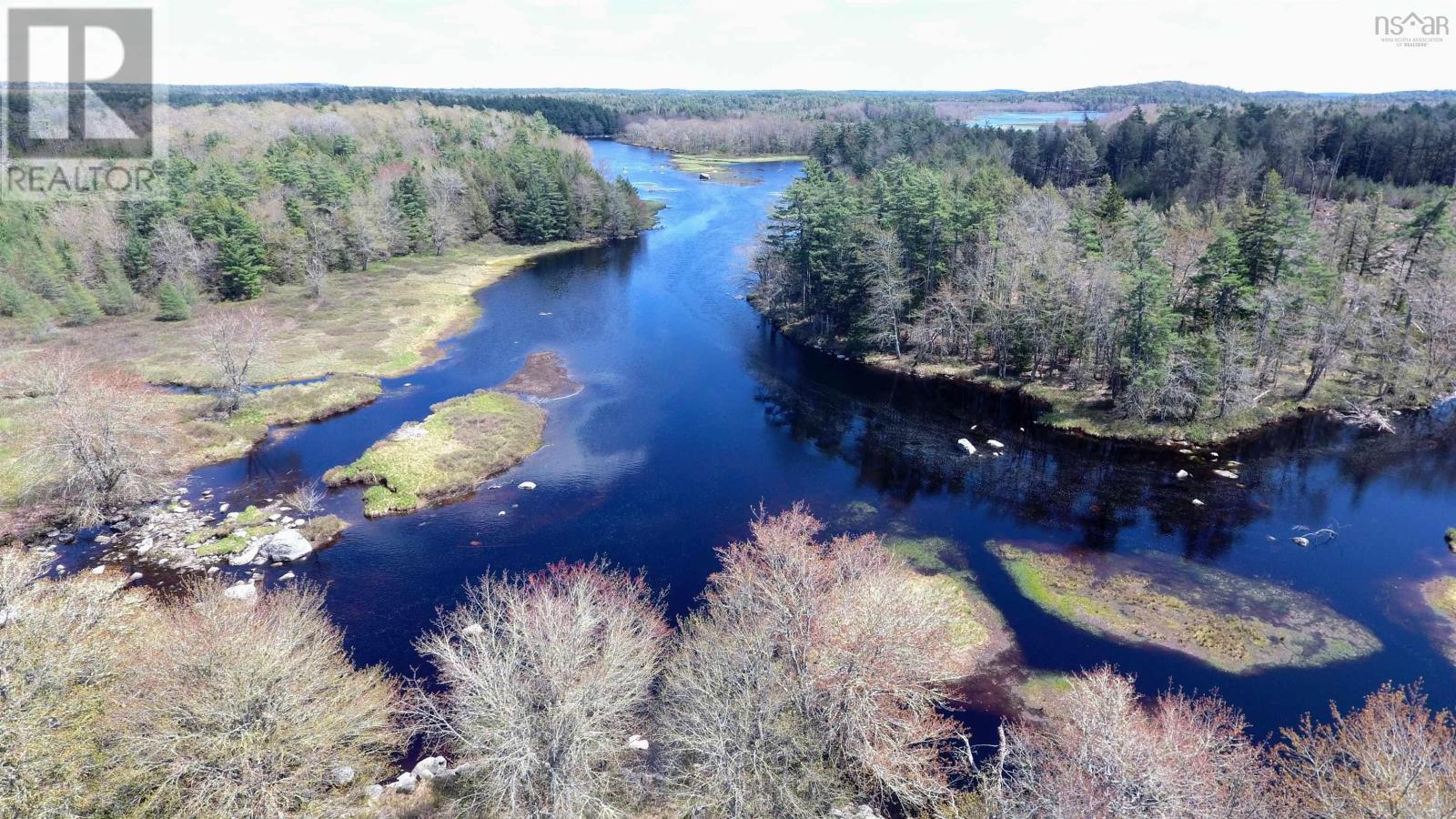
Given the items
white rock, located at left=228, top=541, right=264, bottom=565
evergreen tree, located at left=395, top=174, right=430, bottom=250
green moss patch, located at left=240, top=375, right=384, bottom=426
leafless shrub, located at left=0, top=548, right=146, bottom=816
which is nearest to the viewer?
leafless shrub, located at left=0, top=548, right=146, bottom=816

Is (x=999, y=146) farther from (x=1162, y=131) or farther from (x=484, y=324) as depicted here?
(x=484, y=324)

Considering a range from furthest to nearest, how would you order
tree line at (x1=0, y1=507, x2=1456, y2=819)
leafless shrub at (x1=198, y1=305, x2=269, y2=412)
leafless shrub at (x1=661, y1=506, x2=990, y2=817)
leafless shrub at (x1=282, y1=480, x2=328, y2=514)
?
leafless shrub at (x1=198, y1=305, x2=269, y2=412), leafless shrub at (x1=282, y1=480, x2=328, y2=514), leafless shrub at (x1=661, y1=506, x2=990, y2=817), tree line at (x1=0, y1=507, x2=1456, y2=819)

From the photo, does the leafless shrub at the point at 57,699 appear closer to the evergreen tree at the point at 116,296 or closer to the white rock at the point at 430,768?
the white rock at the point at 430,768

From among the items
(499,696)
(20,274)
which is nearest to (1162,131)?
(499,696)

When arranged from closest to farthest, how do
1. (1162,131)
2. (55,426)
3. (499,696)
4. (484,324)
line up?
1. (499,696)
2. (55,426)
3. (484,324)
4. (1162,131)

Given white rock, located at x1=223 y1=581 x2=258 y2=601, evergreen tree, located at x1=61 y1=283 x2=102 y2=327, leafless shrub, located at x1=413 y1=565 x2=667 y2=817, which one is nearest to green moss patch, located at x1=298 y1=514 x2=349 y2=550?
white rock, located at x1=223 y1=581 x2=258 y2=601

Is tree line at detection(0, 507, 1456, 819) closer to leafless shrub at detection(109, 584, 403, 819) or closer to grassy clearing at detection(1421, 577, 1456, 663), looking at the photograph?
leafless shrub at detection(109, 584, 403, 819)

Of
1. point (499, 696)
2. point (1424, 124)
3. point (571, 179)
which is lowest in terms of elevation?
point (499, 696)

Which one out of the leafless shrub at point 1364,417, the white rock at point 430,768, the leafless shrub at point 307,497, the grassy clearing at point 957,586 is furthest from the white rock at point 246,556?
the leafless shrub at point 1364,417
